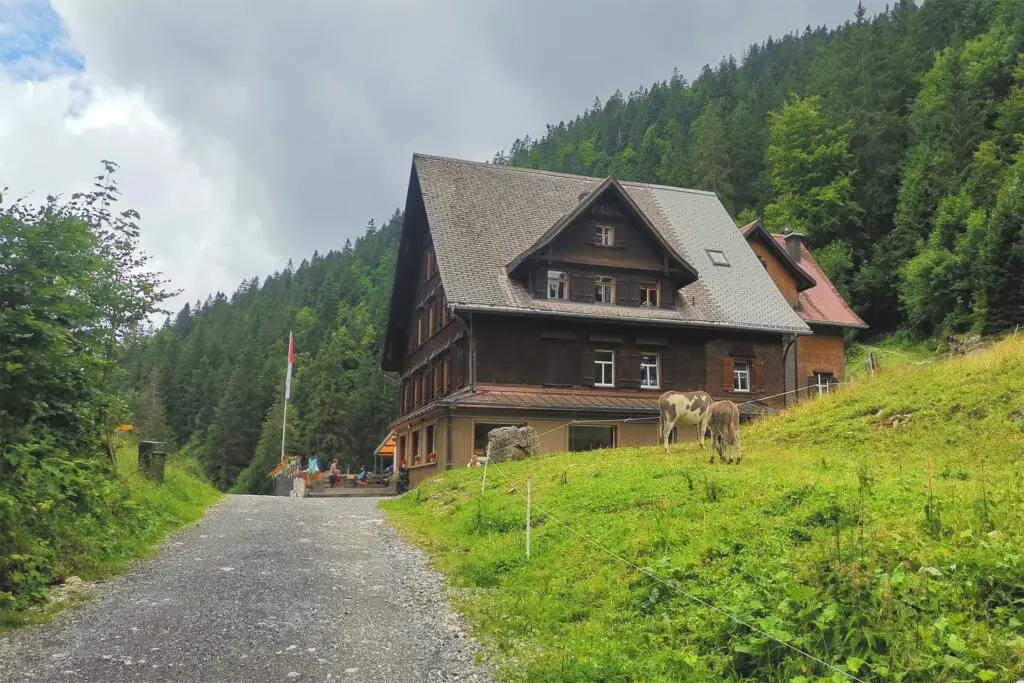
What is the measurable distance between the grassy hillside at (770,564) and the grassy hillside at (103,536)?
4740 millimetres

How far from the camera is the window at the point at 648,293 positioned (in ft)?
110

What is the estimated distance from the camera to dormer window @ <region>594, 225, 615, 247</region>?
109 ft

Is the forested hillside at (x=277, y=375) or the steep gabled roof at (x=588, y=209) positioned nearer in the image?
the steep gabled roof at (x=588, y=209)

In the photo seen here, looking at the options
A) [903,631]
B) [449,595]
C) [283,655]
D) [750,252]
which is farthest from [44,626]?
[750,252]

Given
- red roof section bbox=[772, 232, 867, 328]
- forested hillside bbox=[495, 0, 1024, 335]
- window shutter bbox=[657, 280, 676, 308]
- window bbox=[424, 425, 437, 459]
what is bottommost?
window bbox=[424, 425, 437, 459]

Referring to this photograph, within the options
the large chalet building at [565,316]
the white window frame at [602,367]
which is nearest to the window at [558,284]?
the large chalet building at [565,316]

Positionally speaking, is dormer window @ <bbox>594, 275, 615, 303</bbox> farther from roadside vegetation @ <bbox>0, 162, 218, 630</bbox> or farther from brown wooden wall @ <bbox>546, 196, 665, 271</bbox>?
roadside vegetation @ <bbox>0, 162, 218, 630</bbox>

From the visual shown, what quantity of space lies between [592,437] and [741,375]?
7546mm

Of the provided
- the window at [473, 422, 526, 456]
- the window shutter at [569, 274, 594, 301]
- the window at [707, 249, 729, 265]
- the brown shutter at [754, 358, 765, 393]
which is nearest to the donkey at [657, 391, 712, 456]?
the window at [473, 422, 526, 456]

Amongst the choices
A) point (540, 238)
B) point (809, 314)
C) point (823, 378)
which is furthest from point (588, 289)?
point (823, 378)

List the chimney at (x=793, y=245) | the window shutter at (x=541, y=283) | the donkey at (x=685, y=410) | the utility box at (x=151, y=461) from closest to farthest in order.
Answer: the utility box at (x=151, y=461)
the donkey at (x=685, y=410)
the window shutter at (x=541, y=283)
the chimney at (x=793, y=245)

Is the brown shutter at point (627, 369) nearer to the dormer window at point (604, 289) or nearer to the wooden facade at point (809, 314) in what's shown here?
the dormer window at point (604, 289)

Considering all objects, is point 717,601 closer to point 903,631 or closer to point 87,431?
point 903,631

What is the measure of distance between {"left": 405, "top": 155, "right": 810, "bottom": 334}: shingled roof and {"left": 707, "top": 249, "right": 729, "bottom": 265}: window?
0.23 m
